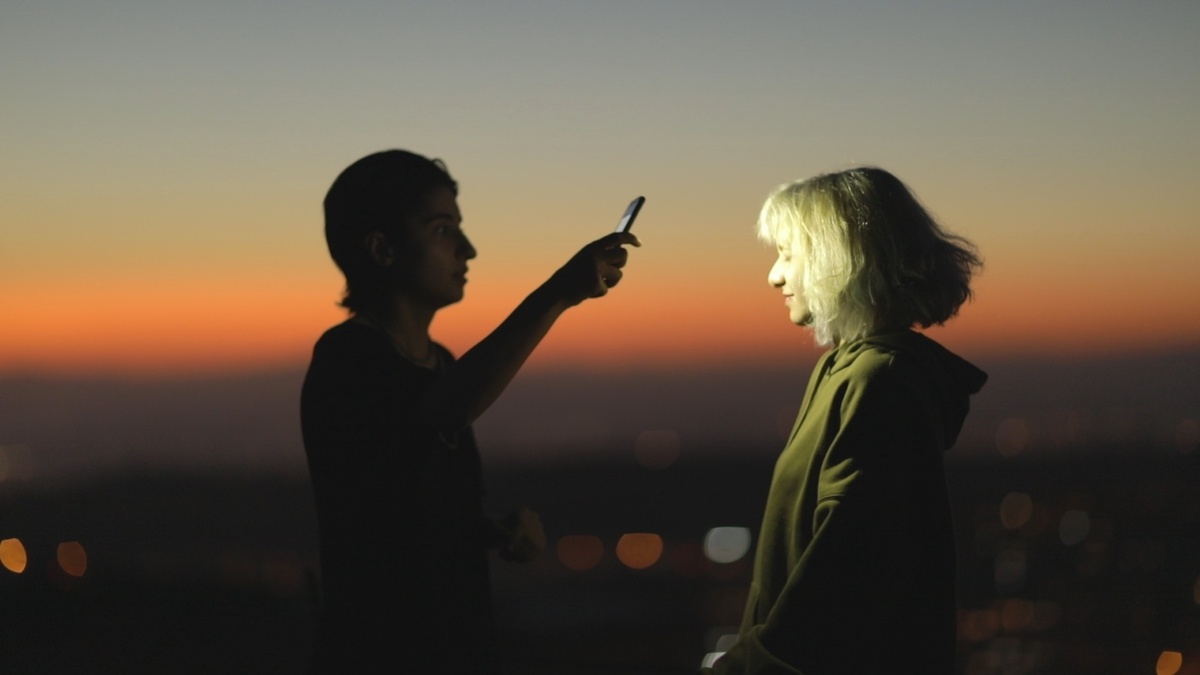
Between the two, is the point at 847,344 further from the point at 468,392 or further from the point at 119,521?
the point at 119,521

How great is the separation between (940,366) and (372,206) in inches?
52.9

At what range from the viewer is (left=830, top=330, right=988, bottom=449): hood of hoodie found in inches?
108

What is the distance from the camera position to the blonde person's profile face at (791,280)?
2.88 m

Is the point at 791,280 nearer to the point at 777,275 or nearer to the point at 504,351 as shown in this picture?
the point at 777,275

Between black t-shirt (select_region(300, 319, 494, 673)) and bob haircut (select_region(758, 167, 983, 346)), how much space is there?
1.03 meters

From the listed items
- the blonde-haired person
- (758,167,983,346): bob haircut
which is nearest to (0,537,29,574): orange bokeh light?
the blonde-haired person

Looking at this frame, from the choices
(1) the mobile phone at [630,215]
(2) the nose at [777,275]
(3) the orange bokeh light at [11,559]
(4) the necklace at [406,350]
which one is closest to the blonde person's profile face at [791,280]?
(2) the nose at [777,275]

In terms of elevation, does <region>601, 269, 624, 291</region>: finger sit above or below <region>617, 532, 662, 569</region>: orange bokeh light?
above

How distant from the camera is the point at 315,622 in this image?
2338 mm

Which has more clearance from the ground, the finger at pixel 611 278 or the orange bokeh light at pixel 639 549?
the finger at pixel 611 278

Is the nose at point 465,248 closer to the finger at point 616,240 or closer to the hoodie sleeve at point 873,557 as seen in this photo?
the finger at point 616,240

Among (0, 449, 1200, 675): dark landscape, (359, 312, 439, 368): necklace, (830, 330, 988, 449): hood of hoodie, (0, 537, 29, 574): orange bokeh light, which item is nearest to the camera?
(359, 312, 439, 368): necklace

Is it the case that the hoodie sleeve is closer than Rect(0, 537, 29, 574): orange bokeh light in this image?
Yes

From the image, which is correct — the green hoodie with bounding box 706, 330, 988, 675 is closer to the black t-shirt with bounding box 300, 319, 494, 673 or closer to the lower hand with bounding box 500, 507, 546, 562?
the lower hand with bounding box 500, 507, 546, 562
